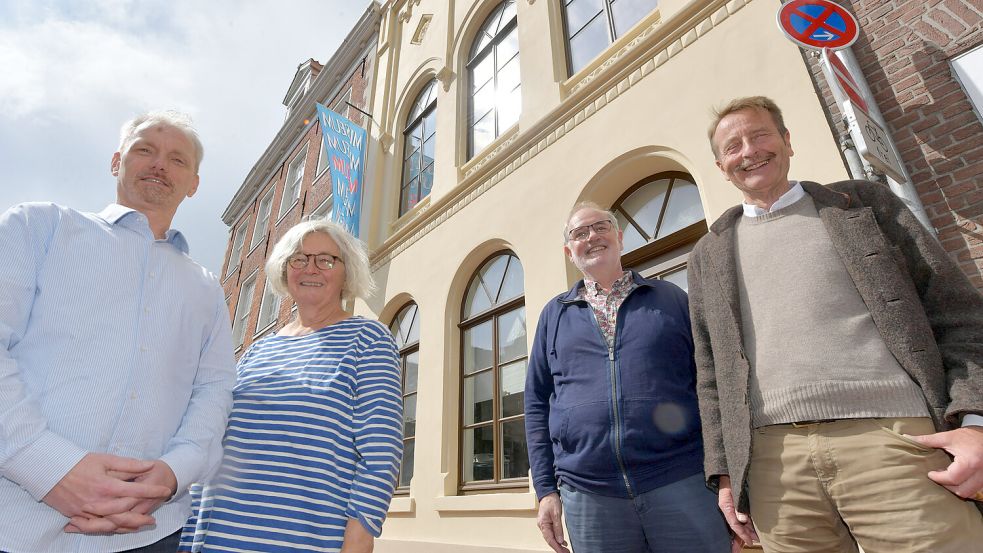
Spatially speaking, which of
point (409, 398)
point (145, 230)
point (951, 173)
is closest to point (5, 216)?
point (145, 230)

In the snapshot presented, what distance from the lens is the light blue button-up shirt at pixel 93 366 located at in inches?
44.0

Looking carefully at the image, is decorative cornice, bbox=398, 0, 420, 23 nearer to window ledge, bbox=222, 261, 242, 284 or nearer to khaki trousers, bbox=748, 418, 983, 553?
khaki trousers, bbox=748, 418, 983, 553

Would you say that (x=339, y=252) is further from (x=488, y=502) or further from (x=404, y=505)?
(x=404, y=505)

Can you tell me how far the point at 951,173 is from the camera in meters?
2.67

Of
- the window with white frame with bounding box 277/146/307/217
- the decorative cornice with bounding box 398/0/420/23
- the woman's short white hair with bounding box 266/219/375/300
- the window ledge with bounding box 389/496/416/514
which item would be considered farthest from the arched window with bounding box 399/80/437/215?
the window with white frame with bounding box 277/146/307/217

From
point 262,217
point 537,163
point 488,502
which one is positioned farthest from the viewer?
point 262,217

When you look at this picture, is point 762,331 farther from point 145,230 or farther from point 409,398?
point 409,398

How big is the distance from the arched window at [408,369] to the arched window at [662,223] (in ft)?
10.5

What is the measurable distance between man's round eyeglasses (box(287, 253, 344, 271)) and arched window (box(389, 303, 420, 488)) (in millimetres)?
4295

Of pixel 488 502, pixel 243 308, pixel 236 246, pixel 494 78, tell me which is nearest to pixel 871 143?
pixel 488 502

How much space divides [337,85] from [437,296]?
28.1ft

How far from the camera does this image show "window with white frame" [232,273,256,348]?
48.2ft

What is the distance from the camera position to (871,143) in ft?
8.47

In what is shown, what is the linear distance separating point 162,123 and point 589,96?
391cm
